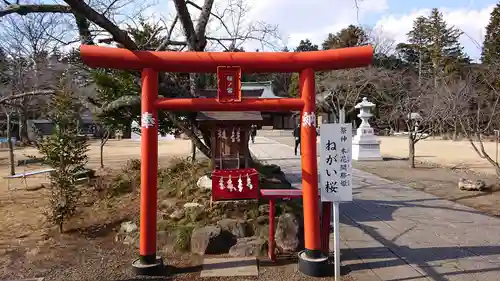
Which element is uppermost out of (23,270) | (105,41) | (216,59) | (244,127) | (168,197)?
(105,41)

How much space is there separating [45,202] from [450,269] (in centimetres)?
975

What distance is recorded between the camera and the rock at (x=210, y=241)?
5.76m

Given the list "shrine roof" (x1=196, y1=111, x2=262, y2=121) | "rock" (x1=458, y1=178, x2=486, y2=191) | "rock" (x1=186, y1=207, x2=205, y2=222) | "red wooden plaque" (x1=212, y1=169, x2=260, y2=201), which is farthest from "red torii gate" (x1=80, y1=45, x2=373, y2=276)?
"rock" (x1=458, y1=178, x2=486, y2=191)

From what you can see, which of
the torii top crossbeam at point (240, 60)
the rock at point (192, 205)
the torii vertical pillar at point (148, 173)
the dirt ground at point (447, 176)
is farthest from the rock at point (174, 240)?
the dirt ground at point (447, 176)

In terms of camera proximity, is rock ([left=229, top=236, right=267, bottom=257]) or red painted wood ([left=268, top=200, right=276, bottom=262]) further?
rock ([left=229, top=236, right=267, bottom=257])

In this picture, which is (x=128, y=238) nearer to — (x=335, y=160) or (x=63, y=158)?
(x=63, y=158)

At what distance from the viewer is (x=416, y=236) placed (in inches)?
263

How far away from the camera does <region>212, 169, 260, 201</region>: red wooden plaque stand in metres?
6.08

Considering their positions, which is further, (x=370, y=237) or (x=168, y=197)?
(x=168, y=197)

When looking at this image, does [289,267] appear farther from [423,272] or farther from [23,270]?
[23,270]

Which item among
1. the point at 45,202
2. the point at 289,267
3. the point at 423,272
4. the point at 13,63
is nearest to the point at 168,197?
the point at 289,267

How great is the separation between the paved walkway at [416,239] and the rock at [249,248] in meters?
1.23

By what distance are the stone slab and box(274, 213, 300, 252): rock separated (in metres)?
0.53

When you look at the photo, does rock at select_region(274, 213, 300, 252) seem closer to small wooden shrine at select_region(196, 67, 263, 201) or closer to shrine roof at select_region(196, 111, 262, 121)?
small wooden shrine at select_region(196, 67, 263, 201)
